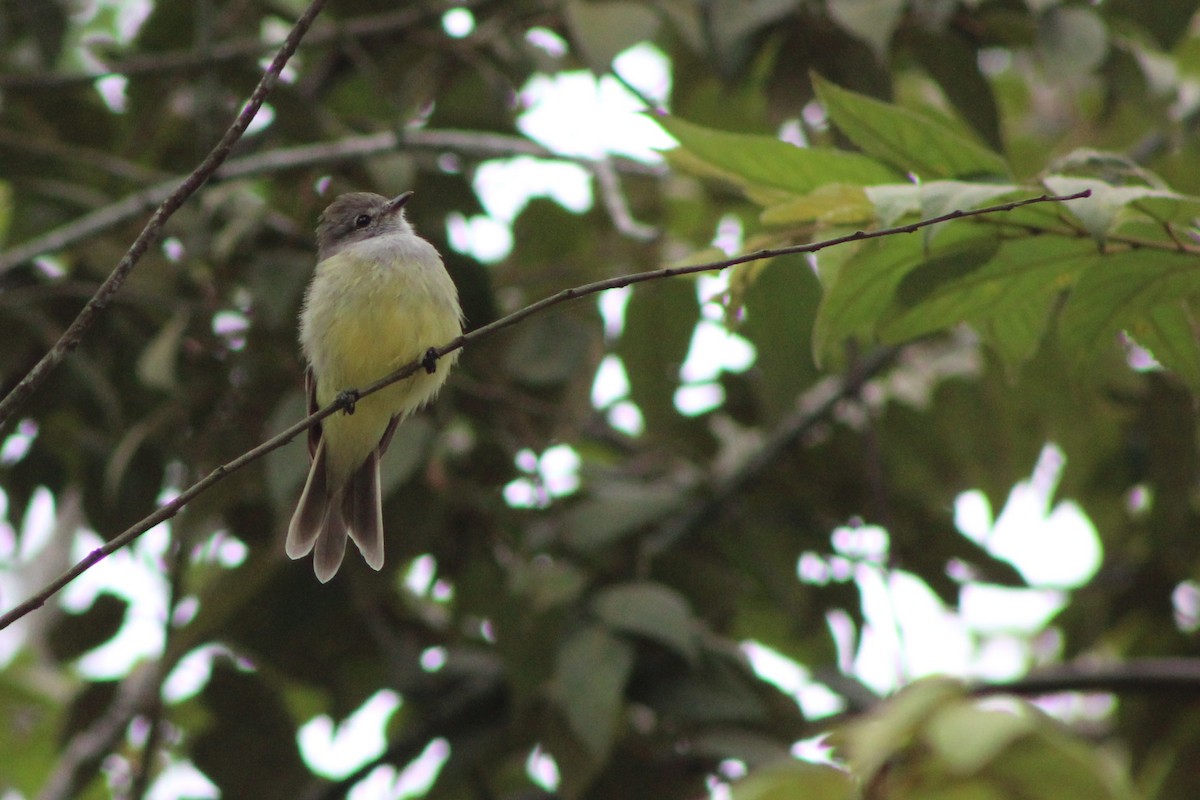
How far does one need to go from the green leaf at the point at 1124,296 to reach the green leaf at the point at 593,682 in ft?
5.33

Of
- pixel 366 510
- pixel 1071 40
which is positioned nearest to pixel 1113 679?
pixel 1071 40

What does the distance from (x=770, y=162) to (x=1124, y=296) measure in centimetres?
76

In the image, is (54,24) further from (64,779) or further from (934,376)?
(934,376)

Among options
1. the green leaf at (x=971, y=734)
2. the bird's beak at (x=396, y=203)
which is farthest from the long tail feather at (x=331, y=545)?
the green leaf at (x=971, y=734)

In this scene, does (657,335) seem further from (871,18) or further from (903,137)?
(903,137)

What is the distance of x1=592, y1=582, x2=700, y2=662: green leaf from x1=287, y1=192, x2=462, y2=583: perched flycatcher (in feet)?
2.38

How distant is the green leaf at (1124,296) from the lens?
2732 millimetres

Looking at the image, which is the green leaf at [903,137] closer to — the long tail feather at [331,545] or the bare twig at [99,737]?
the long tail feather at [331,545]

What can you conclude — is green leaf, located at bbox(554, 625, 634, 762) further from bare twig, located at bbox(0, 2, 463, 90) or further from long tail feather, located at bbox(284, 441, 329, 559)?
bare twig, located at bbox(0, 2, 463, 90)

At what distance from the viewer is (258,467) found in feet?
15.1

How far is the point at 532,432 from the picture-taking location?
468 cm

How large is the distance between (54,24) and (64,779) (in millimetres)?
2593

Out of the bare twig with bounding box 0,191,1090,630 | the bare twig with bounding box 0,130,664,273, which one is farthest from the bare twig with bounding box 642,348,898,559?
the bare twig with bounding box 0,191,1090,630

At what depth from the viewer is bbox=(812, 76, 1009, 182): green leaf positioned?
2850 mm
